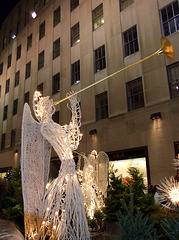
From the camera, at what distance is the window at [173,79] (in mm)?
11430

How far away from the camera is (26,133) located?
18.1 feet

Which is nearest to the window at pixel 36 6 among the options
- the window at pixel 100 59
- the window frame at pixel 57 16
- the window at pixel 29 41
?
the window at pixel 29 41

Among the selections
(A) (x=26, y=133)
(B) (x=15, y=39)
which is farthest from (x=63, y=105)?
(B) (x=15, y=39)

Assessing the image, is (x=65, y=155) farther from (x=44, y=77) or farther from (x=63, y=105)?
(x=44, y=77)

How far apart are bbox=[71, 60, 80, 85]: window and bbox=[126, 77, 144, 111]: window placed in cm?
509

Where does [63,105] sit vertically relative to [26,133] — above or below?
above

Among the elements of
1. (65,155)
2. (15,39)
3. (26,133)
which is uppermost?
(15,39)

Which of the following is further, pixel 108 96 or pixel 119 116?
pixel 108 96

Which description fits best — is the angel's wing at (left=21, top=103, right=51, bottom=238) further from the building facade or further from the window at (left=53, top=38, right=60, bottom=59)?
the window at (left=53, top=38, right=60, bottom=59)

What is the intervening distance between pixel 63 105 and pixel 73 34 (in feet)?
20.2

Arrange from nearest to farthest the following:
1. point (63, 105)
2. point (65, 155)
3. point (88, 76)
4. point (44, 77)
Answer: point (65, 155) → point (88, 76) → point (63, 105) → point (44, 77)

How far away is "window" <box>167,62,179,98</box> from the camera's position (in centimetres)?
1143

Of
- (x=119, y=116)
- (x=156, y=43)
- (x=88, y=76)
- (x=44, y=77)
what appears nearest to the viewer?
(x=156, y=43)

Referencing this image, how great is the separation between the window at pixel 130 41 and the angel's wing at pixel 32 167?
10.0 metres
